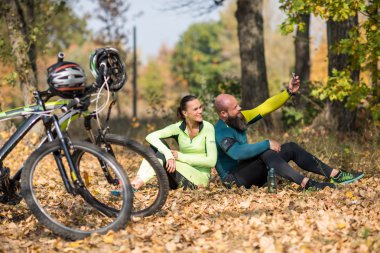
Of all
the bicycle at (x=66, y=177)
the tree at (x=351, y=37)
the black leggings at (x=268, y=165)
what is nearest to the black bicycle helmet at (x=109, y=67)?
the bicycle at (x=66, y=177)

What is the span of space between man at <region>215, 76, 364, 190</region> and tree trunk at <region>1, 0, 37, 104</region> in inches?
260

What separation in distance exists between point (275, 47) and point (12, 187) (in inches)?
1805

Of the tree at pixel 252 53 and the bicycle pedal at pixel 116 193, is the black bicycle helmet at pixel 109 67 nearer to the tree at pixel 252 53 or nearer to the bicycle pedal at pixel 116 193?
the bicycle pedal at pixel 116 193

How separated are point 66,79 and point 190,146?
215 centimetres

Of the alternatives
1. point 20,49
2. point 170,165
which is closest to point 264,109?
point 170,165

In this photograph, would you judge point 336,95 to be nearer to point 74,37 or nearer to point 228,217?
point 228,217

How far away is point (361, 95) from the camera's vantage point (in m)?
9.36

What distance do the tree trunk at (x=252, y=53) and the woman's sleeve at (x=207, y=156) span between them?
21.7 ft

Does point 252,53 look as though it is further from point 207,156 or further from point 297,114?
point 207,156

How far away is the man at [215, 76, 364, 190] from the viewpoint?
6.84 metres

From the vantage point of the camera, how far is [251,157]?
693 cm

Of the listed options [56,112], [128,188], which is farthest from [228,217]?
[56,112]

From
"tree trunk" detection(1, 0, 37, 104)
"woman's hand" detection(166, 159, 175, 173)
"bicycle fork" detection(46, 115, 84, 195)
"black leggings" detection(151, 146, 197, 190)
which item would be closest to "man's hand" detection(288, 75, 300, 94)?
"black leggings" detection(151, 146, 197, 190)

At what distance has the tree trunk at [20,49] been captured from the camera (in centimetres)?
1278
